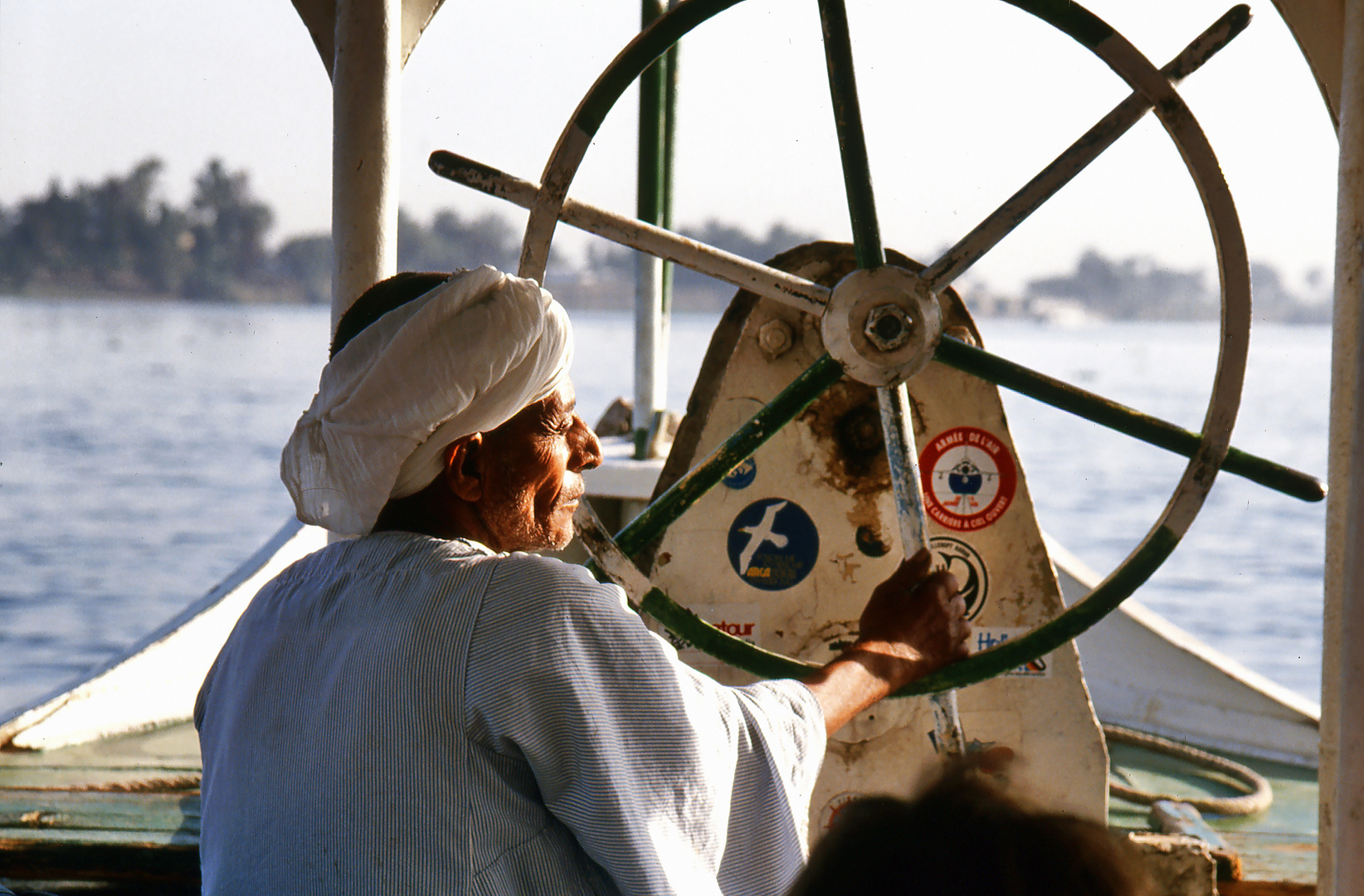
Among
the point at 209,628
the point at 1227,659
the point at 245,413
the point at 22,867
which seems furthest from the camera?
the point at 245,413

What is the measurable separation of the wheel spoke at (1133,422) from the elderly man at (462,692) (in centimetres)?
46

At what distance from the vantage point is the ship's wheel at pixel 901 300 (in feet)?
4.07

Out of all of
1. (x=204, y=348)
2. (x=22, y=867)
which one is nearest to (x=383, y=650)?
(x=22, y=867)

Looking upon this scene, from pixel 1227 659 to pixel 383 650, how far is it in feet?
8.47

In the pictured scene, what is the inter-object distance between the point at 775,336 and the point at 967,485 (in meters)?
0.29

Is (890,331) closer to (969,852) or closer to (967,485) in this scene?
(967,485)

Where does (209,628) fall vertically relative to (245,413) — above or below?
above

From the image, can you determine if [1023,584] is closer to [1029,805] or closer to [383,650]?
[383,650]

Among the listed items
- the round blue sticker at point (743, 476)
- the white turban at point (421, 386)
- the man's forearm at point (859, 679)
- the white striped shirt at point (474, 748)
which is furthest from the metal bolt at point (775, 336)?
the white striped shirt at point (474, 748)

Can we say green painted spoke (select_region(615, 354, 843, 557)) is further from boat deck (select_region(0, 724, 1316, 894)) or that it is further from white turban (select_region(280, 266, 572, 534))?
boat deck (select_region(0, 724, 1316, 894))

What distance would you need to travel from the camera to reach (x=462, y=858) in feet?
2.76

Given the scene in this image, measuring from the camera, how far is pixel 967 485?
155cm

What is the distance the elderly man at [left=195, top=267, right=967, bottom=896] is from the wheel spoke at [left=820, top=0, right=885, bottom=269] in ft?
1.39

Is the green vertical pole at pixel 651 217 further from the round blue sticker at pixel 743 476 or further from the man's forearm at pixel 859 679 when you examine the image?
the man's forearm at pixel 859 679
